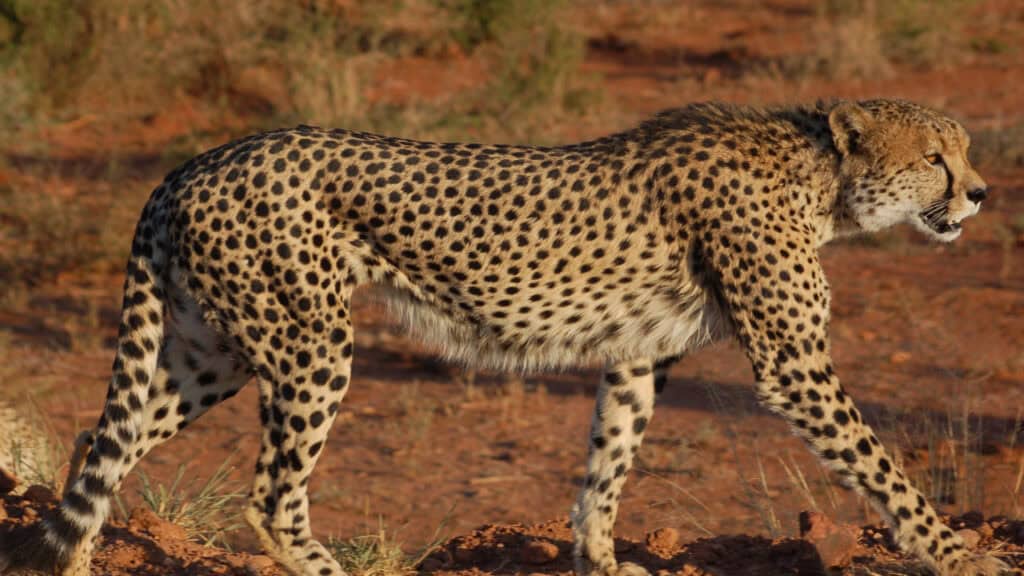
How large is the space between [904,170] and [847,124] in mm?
220

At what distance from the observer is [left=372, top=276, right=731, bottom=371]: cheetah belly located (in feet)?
14.2

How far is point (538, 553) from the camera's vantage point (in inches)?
188

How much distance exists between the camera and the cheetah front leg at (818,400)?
4055 mm

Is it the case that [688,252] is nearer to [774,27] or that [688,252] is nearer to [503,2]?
[503,2]

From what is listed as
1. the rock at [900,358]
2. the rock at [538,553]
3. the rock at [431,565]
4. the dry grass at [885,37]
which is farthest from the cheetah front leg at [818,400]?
the dry grass at [885,37]

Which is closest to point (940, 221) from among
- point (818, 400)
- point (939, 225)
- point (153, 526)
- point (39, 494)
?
point (939, 225)

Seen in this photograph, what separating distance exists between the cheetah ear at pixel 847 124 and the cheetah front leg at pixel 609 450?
88 cm

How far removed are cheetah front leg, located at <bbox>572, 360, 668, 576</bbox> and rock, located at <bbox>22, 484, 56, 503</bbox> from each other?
6.35ft

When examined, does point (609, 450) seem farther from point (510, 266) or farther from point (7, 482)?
point (7, 482)

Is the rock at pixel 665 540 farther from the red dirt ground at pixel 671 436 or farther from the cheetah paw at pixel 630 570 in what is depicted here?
the cheetah paw at pixel 630 570

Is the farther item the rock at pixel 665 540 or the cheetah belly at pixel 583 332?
the rock at pixel 665 540

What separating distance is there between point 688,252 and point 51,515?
200 cm

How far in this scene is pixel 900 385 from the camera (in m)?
7.49

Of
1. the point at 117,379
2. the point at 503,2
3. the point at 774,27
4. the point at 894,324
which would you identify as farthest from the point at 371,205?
the point at 774,27
